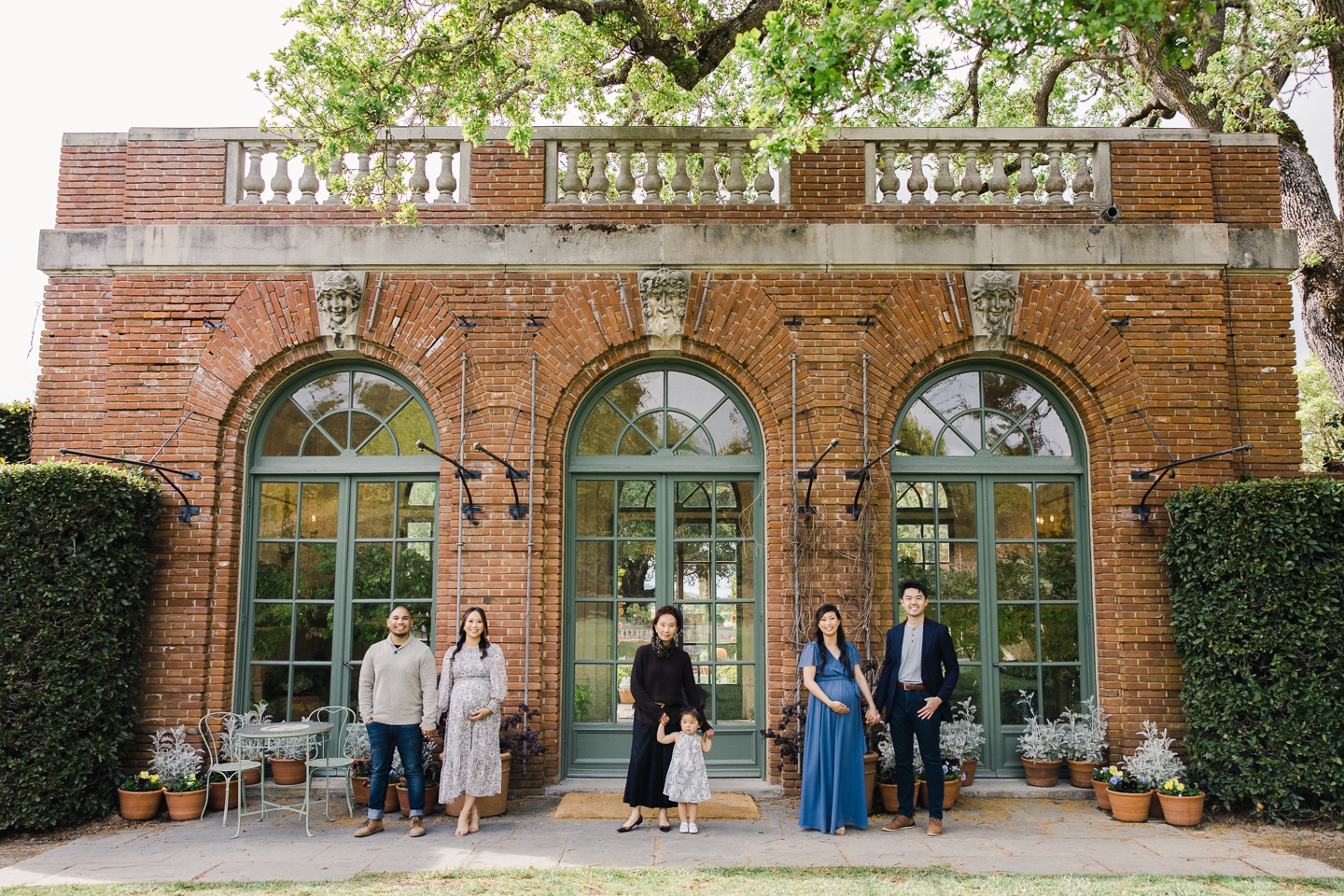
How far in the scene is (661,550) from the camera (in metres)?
7.66

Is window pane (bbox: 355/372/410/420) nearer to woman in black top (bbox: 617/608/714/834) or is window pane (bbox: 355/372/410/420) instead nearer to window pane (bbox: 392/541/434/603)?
window pane (bbox: 392/541/434/603)

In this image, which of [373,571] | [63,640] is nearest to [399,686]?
[373,571]

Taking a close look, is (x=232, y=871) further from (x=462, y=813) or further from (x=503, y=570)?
(x=503, y=570)

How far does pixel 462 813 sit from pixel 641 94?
984 cm

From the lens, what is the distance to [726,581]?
7.64 metres

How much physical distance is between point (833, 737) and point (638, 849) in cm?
153

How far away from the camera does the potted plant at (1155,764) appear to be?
6.75 metres

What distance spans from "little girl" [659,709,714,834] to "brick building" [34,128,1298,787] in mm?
1354

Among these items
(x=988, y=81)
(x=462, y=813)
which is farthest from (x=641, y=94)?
(x=462, y=813)

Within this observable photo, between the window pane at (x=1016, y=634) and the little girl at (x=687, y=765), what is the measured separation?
304cm

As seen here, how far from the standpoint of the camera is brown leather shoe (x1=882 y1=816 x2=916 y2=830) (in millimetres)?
6340

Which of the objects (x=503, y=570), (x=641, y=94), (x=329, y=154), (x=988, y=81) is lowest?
(x=503, y=570)

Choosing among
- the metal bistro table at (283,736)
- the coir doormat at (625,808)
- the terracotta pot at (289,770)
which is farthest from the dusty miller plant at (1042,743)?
the terracotta pot at (289,770)

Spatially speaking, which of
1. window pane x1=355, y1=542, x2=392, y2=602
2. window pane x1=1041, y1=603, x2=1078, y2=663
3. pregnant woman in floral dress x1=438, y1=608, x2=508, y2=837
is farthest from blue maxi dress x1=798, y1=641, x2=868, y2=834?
window pane x1=355, y1=542, x2=392, y2=602
